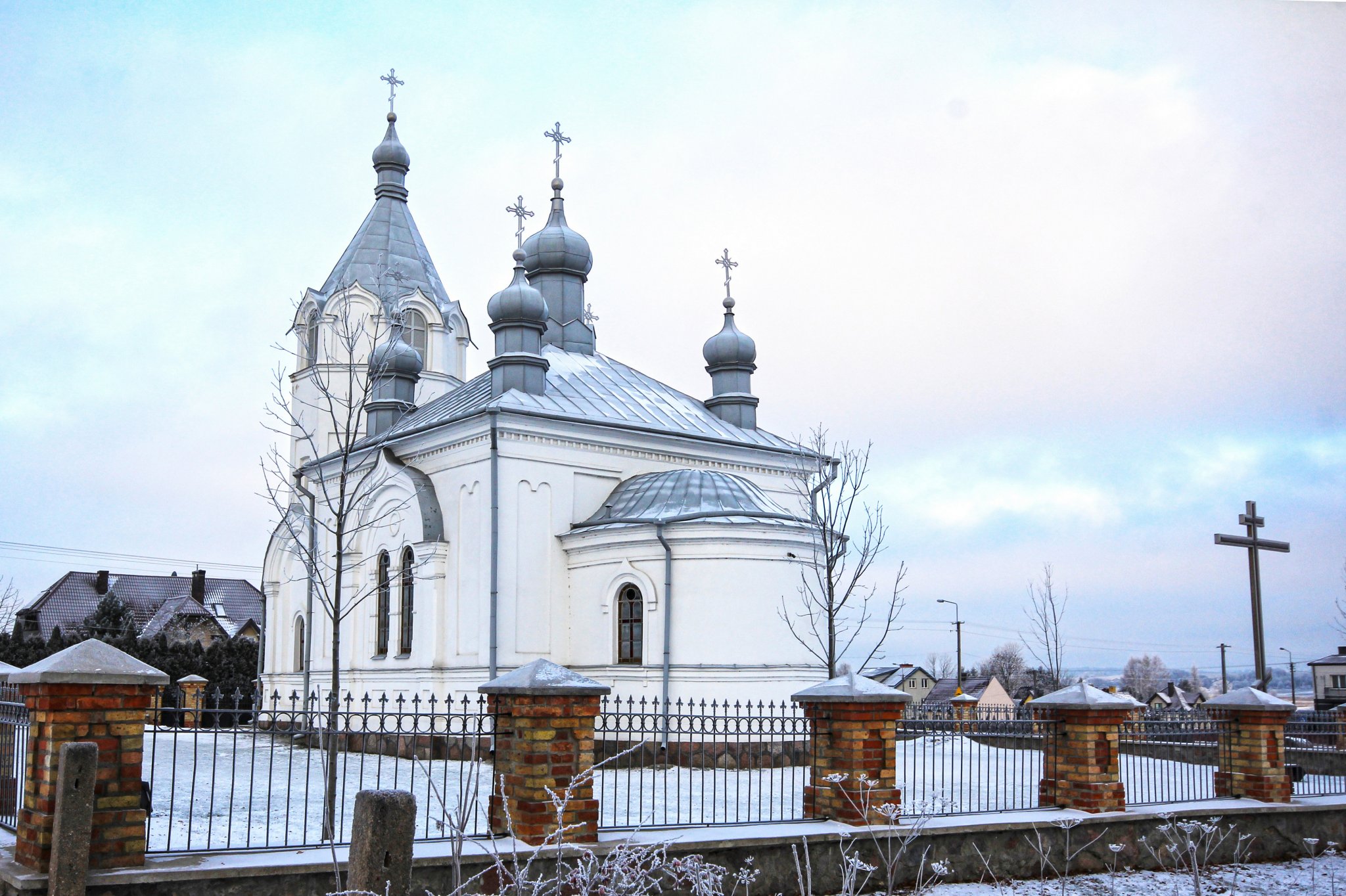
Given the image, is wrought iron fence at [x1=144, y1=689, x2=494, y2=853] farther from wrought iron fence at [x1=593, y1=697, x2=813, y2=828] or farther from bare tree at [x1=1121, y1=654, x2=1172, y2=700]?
bare tree at [x1=1121, y1=654, x2=1172, y2=700]

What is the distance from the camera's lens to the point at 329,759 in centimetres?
821

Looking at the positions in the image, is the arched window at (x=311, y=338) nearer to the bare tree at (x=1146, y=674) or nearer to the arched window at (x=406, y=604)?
the arched window at (x=406, y=604)

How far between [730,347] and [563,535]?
5.79m

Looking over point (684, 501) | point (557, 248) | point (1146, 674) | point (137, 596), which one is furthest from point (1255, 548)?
point (1146, 674)

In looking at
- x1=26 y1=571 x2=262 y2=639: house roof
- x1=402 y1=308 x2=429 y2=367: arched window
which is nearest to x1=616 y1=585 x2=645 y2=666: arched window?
x1=402 y1=308 x2=429 y2=367: arched window

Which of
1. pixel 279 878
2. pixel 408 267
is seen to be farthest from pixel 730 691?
pixel 408 267

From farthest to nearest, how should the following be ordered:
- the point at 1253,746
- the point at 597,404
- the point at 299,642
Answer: the point at 299,642 < the point at 597,404 < the point at 1253,746

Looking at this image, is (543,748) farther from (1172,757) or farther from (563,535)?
(1172,757)

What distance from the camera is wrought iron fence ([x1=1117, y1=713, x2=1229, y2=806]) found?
10234mm

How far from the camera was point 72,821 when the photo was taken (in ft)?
18.4

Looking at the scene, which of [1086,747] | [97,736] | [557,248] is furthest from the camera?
[557,248]

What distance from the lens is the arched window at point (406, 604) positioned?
17594 millimetres

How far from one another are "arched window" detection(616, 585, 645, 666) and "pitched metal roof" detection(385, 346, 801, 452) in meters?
2.80

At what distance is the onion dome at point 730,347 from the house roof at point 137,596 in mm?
23714
